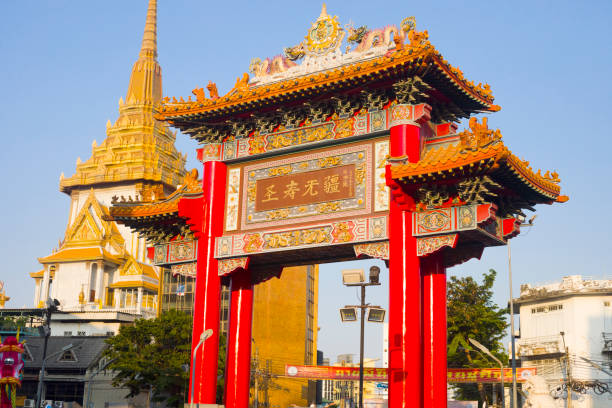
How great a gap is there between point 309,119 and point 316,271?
50.9 metres

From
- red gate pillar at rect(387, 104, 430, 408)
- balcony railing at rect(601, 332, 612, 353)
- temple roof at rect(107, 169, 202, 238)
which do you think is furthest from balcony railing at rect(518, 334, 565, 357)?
temple roof at rect(107, 169, 202, 238)

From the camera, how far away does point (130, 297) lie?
68.9 metres

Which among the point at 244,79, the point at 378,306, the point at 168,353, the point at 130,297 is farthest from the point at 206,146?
the point at 130,297

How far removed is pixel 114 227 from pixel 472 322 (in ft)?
142

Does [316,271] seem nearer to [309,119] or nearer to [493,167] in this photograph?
[309,119]

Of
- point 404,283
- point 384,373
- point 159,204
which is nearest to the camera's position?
point 404,283

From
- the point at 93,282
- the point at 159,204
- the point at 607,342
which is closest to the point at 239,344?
the point at 159,204

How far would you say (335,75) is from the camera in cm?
2091

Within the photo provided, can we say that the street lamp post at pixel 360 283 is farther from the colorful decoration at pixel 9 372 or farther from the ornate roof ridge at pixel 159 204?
the colorful decoration at pixel 9 372

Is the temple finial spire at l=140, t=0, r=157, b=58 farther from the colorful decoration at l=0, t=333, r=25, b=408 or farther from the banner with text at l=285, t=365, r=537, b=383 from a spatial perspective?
the colorful decoration at l=0, t=333, r=25, b=408

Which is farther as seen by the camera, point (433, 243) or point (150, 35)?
point (150, 35)

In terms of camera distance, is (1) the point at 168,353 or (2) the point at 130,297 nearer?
(1) the point at 168,353

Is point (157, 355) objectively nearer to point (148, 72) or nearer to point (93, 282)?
point (93, 282)

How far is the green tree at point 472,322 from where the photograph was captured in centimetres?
4066
